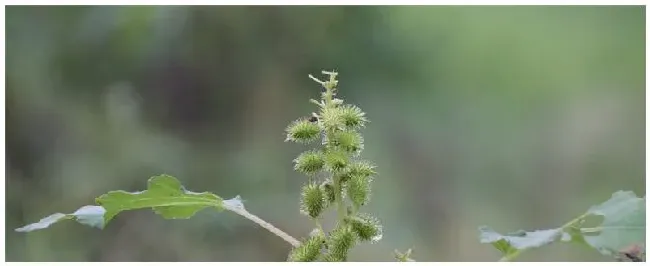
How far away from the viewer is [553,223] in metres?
0.96

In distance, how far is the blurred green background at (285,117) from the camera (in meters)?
0.96

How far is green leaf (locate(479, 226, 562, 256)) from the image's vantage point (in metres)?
0.49

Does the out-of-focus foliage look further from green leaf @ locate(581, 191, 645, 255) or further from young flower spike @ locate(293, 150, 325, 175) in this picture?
young flower spike @ locate(293, 150, 325, 175)

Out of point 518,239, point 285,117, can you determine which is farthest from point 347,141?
point 285,117

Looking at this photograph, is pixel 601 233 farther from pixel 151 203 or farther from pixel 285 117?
pixel 285 117

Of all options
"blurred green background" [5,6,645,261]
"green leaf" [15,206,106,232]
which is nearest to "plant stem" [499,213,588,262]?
"green leaf" [15,206,106,232]

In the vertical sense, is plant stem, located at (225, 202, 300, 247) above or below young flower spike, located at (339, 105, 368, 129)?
below

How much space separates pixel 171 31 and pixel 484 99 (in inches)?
16.2

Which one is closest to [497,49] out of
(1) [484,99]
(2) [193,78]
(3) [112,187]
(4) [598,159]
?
(1) [484,99]

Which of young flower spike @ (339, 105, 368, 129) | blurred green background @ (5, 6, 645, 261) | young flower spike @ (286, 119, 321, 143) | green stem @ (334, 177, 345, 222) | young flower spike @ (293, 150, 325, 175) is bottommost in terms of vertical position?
green stem @ (334, 177, 345, 222)

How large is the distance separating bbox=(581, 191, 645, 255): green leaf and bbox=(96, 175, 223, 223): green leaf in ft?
0.82
